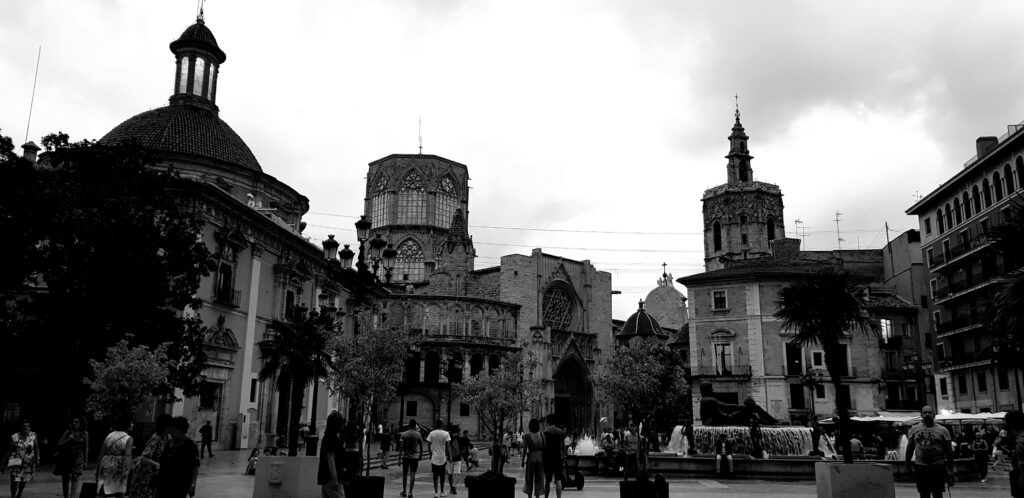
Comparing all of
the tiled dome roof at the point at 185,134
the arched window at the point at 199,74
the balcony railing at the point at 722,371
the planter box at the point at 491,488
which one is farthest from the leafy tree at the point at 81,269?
the balcony railing at the point at 722,371

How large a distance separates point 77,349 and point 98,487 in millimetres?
13905

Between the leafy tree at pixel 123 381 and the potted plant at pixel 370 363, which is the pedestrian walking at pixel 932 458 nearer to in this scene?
the leafy tree at pixel 123 381

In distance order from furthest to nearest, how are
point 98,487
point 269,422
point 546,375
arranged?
point 546,375 → point 269,422 → point 98,487

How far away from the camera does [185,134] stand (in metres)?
35.1

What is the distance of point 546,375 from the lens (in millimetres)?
64250

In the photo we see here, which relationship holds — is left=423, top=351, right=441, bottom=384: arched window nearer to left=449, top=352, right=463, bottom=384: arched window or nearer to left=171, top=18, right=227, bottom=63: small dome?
left=449, top=352, right=463, bottom=384: arched window

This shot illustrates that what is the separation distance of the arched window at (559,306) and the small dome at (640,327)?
24.2ft

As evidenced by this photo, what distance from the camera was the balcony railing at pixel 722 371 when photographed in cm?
4627

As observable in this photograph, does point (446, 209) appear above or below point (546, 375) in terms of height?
above

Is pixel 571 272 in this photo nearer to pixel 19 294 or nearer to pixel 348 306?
pixel 348 306

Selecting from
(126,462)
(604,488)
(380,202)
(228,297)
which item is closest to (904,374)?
(604,488)

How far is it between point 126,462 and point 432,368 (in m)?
49.5

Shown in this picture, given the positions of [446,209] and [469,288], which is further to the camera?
[446,209]

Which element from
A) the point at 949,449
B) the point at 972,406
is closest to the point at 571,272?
the point at 972,406
